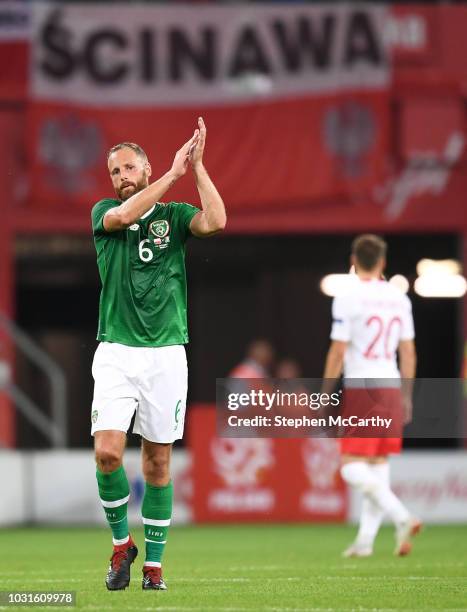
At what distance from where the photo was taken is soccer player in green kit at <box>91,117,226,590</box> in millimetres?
6871

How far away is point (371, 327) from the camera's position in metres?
9.60

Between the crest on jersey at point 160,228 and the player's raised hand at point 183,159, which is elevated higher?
the player's raised hand at point 183,159

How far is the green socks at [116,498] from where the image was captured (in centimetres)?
696

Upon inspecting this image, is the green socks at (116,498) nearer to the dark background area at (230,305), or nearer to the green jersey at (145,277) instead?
the green jersey at (145,277)

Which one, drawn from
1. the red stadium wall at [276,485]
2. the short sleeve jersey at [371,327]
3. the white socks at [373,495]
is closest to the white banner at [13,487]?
the red stadium wall at [276,485]

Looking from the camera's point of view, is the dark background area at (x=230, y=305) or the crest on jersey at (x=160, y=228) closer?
the crest on jersey at (x=160, y=228)

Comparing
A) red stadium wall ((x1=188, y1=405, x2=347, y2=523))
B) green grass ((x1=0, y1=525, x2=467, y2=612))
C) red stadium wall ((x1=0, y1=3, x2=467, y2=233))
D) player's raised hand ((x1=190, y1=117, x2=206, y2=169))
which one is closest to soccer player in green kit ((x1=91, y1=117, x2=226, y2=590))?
player's raised hand ((x1=190, y1=117, x2=206, y2=169))

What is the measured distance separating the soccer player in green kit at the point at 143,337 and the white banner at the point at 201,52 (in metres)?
11.8

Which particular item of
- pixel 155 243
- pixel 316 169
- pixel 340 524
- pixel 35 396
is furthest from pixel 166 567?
pixel 35 396

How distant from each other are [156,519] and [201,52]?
12.6 m

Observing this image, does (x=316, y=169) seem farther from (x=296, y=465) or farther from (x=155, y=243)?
(x=155, y=243)

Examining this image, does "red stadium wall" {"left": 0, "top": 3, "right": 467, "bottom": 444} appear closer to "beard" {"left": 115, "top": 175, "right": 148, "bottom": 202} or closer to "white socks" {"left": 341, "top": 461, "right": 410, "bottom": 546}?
"white socks" {"left": 341, "top": 461, "right": 410, "bottom": 546}

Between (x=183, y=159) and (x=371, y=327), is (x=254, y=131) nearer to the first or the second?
(x=371, y=327)

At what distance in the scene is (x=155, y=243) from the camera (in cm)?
702
